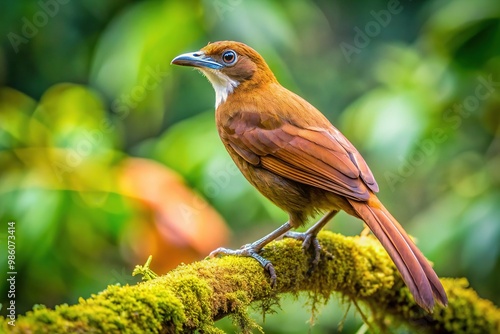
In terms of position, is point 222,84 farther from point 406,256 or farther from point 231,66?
point 406,256

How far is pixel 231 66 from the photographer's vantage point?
4145 mm

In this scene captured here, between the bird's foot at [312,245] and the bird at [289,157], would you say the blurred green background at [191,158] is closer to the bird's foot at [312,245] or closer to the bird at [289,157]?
the bird at [289,157]

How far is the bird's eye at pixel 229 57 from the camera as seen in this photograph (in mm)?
4160

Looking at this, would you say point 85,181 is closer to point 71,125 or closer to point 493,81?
point 71,125

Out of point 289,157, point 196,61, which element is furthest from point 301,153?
point 196,61

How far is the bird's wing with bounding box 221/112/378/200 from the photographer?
3447 millimetres

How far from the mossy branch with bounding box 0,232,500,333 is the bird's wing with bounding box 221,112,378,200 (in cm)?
35

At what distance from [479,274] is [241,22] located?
2.36 meters

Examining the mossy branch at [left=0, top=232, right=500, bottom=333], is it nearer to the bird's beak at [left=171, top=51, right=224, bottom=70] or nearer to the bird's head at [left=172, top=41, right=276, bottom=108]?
the bird's head at [left=172, top=41, right=276, bottom=108]

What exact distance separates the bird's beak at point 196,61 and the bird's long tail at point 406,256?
4.42ft

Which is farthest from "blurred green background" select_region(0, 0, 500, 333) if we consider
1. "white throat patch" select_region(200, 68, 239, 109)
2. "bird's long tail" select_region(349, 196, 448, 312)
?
"bird's long tail" select_region(349, 196, 448, 312)

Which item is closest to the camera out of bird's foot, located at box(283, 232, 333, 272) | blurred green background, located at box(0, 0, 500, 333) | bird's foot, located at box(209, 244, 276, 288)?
bird's foot, located at box(209, 244, 276, 288)

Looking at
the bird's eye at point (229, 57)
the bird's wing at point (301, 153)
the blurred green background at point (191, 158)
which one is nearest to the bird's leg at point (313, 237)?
the bird's wing at point (301, 153)

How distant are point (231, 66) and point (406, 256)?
1.73 m
